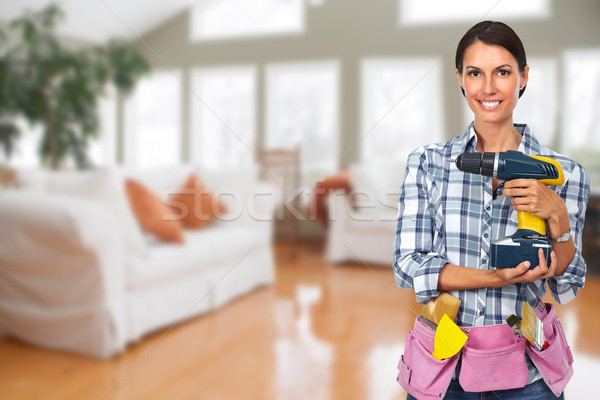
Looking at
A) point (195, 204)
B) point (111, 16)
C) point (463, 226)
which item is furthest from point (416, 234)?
point (195, 204)

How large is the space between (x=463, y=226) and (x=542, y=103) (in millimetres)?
669

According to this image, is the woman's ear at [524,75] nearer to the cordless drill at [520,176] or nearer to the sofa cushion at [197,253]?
the cordless drill at [520,176]

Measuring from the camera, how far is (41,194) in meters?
0.86

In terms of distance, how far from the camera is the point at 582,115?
0.84 m

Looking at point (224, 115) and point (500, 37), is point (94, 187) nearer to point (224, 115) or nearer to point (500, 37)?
point (224, 115)

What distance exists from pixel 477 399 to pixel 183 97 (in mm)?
883

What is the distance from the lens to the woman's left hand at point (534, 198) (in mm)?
221

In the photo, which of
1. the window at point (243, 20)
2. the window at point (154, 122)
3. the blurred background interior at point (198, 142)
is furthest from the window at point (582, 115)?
the window at point (154, 122)

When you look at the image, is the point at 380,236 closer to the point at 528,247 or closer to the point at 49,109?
the point at 49,109

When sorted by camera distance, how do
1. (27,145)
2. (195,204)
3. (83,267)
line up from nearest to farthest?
(27,145) < (83,267) < (195,204)

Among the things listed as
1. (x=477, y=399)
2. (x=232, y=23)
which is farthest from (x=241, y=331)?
(x=477, y=399)

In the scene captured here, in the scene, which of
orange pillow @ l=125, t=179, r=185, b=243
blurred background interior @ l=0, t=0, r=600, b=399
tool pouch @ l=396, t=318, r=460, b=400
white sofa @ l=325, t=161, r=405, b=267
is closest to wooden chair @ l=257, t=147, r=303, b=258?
blurred background interior @ l=0, t=0, r=600, b=399

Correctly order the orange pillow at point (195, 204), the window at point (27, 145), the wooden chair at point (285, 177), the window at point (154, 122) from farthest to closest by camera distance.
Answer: the orange pillow at point (195, 204)
the wooden chair at point (285, 177)
the window at point (154, 122)
the window at point (27, 145)

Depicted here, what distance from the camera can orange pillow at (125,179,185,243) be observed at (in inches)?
39.6
